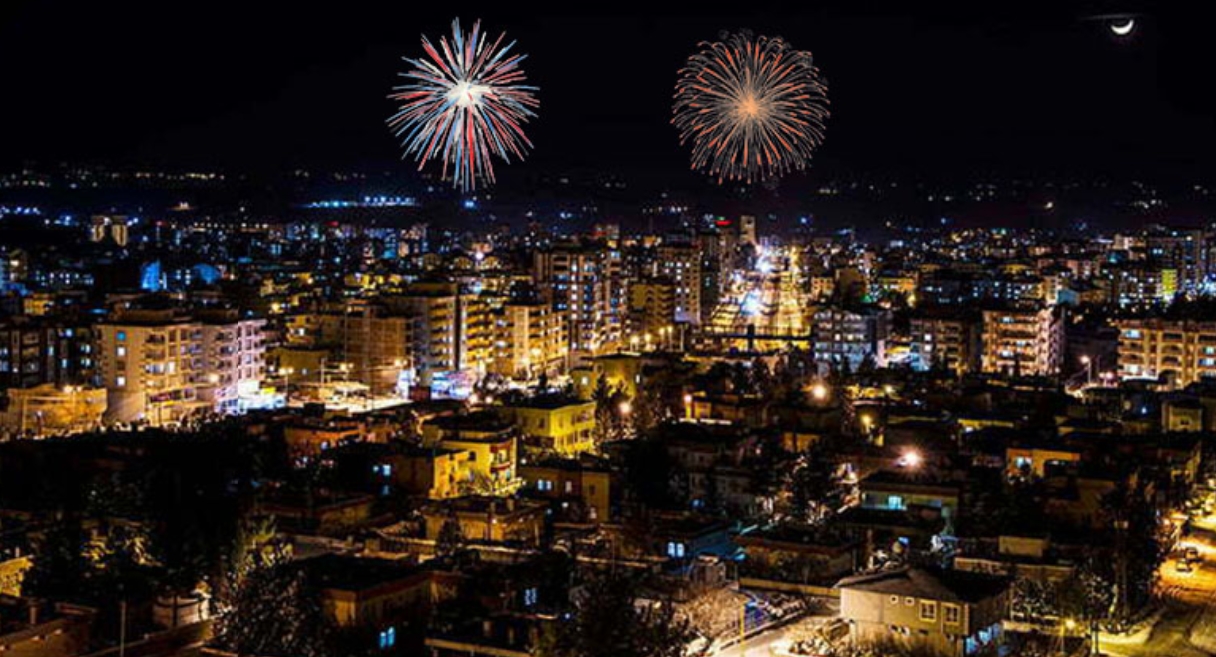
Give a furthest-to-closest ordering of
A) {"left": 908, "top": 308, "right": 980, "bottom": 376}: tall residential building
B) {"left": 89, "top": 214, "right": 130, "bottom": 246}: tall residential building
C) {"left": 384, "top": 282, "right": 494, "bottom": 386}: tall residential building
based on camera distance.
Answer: {"left": 89, "top": 214, "right": 130, "bottom": 246}: tall residential building < {"left": 908, "top": 308, "right": 980, "bottom": 376}: tall residential building < {"left": 384, "top": 282, "right": 494, "bottom": 386}: tall residential building

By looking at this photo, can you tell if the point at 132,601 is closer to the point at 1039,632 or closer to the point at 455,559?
the point at 455,559

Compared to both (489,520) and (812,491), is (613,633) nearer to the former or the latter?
(489,520)

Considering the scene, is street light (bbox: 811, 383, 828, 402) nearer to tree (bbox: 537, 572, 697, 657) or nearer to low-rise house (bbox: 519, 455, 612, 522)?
low-rise house (bbox: 519, 455, 612, 522)

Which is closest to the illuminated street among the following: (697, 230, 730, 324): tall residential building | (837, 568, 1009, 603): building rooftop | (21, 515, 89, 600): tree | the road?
(697, 230, 730, 324): tall residential building

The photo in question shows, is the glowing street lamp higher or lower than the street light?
lower

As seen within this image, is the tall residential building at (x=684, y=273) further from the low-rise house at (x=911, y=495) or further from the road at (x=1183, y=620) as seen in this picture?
the road at (x=1183, y=620)

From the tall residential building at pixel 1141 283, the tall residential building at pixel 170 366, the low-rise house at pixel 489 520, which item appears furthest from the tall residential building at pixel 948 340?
the low-rise house at pixel 489 520
